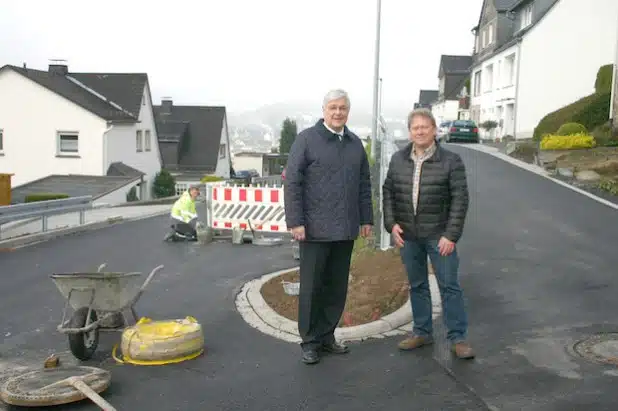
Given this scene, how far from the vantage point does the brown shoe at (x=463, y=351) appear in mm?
5875

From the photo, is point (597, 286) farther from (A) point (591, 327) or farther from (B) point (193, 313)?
(B) point (193, 313)

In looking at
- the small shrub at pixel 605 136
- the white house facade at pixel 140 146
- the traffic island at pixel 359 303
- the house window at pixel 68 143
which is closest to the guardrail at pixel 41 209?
the traffic island at pixel 359 303

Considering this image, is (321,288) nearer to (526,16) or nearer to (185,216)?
(185,216)

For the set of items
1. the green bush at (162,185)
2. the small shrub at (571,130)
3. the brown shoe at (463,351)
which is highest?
the small shrub at (571,130)

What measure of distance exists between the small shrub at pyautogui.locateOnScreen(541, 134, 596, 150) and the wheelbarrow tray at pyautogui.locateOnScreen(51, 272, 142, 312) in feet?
68.1

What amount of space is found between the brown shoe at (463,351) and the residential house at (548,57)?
35.8 metres

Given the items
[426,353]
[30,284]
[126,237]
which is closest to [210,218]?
[126,237]

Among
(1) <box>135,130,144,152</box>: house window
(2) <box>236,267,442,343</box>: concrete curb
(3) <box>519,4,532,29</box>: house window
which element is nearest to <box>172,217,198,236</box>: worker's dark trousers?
(2) <box>236,267,442,343</box>: concrete curb

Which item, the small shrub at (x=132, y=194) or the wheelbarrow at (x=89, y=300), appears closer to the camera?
the wheelbarrow at (x=89, y=300)

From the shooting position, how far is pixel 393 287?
26.5 ft

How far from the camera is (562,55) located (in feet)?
129

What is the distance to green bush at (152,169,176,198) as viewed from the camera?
48594 millimetres

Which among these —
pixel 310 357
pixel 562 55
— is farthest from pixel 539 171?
pixel 310 357

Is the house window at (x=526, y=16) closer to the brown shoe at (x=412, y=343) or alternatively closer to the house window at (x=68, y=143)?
the house window at (x=68, y=143)
